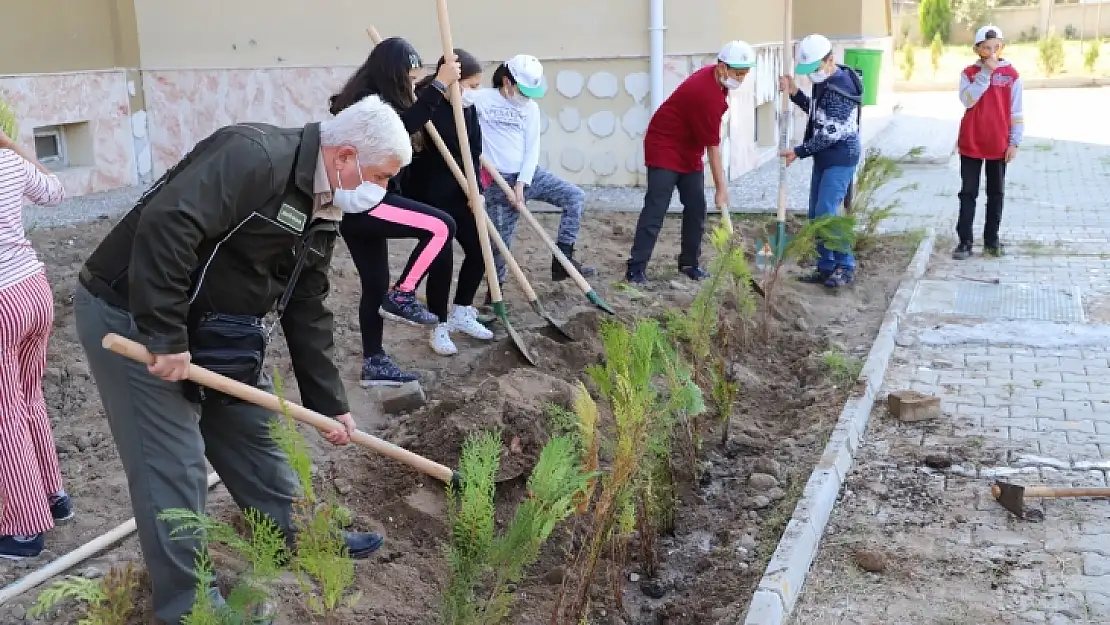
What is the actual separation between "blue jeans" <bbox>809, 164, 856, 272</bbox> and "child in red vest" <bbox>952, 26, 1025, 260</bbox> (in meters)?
1.20

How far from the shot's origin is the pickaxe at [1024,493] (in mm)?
4227

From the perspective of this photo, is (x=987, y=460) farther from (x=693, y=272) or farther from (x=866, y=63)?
(x=866, y=63)

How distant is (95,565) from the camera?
3.72m

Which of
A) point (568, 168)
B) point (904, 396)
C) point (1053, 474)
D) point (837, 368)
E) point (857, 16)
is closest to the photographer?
point (1053, 474)

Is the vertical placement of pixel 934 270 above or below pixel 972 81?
below

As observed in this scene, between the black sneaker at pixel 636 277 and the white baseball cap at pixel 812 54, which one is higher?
the white baseball cap at pixel 812 54

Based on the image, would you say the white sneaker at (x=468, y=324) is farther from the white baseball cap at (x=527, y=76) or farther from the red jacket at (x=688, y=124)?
the red jacket at (x=688, y=124)

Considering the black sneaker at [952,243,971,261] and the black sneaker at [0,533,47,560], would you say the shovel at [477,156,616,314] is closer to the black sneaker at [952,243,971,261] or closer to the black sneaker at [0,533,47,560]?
the black sneaker at [952,243,971,261]

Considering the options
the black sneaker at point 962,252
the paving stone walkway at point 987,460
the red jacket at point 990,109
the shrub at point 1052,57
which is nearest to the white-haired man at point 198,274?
the paving stone walkway at point 987,460

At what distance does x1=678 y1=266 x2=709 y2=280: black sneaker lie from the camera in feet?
25.6

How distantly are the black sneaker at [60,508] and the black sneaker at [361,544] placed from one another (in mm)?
1072

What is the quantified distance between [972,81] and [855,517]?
5.17 meters

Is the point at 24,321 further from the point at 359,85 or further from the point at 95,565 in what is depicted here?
the point at 359,85

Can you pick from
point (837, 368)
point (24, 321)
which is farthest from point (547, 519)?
point (837, 368)
